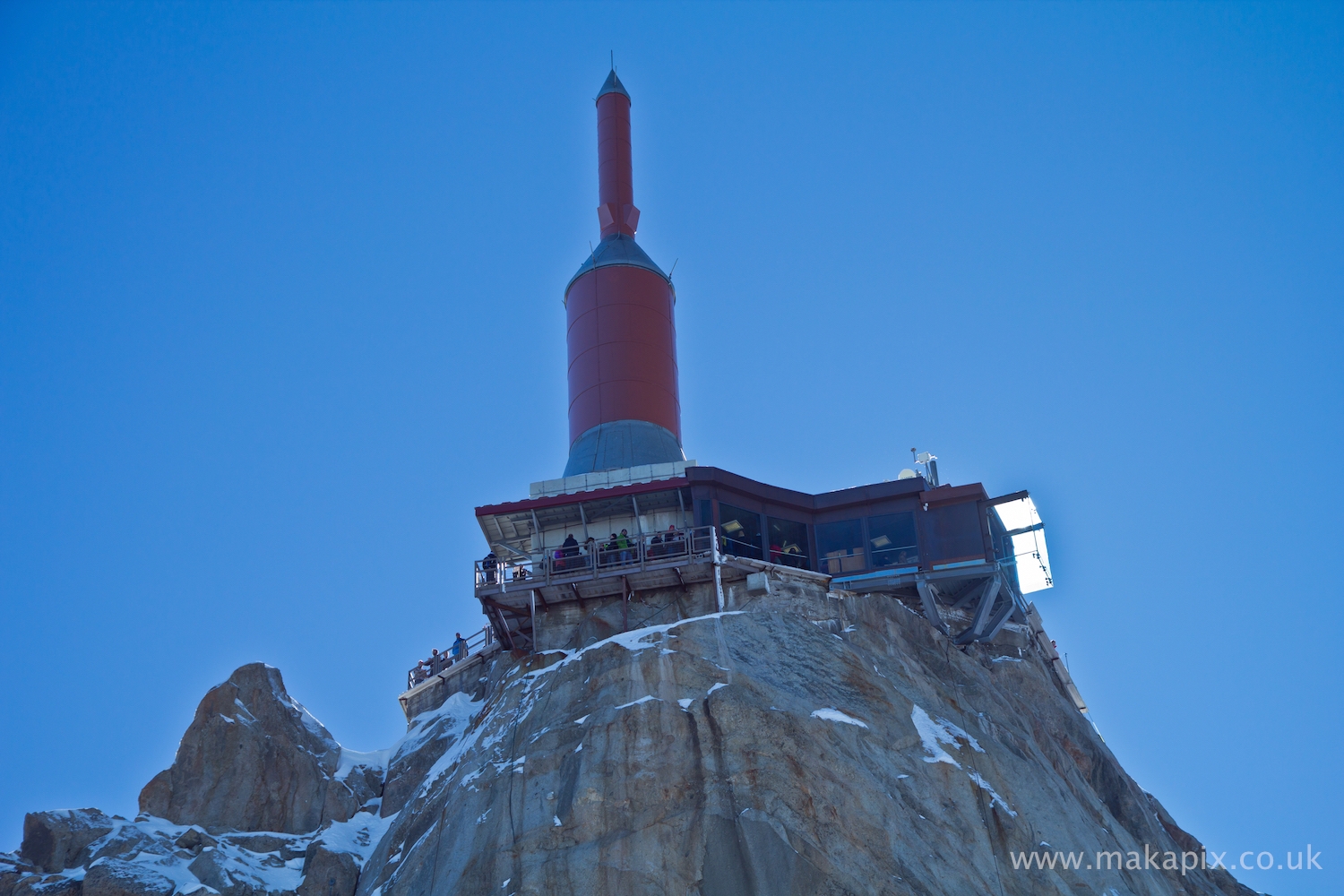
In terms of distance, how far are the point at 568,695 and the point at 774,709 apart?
7.44m

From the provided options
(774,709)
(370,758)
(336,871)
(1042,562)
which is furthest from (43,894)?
(1042,562)

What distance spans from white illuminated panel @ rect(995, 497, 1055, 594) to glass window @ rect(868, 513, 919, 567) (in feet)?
12.6

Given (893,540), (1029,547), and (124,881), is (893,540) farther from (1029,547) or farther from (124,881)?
(124,881)

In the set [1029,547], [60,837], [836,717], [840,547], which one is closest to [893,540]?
[840,547]

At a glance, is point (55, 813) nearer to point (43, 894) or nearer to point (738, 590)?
point (43, 894)

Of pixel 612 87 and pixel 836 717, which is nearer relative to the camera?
pixel 836 717

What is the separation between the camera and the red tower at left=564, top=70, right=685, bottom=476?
6128cm

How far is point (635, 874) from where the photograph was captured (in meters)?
39.1

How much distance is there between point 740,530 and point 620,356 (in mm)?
15139

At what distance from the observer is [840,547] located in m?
53.7

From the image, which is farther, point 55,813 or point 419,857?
point 55,813

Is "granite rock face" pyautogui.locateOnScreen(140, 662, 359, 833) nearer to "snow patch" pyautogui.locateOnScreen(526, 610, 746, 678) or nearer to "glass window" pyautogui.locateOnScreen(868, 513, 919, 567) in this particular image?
"snow patch" pyautogui.locateOnScreen(526, 610, 746, 678)

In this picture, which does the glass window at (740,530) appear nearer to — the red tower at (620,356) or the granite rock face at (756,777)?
the granite rock face at (756,777)

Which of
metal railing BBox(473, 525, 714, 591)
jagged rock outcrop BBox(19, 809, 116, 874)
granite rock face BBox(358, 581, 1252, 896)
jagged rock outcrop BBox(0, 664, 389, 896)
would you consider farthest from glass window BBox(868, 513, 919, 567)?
jagged rock outcrop BBox(19, 809, 116, 874)
